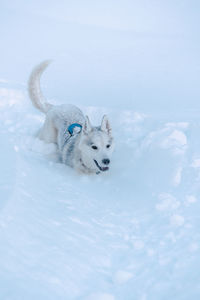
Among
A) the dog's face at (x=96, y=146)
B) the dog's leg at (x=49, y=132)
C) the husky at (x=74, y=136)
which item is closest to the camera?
the dog's face at (x=96, y=146)

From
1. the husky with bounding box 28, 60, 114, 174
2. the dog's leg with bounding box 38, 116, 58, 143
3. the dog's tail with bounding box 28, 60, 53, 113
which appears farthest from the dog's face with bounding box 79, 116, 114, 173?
the dog's tail with bounding box 28, 60, 53, 113

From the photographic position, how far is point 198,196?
2994mm

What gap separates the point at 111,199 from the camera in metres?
3.43

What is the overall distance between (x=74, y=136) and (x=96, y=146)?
77 cm

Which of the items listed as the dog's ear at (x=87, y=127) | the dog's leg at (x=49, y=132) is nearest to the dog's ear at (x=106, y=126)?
the dog's ear at (x=87, y=127)

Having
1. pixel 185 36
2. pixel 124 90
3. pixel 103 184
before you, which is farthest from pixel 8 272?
pixel 185 36

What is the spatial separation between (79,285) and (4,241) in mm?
592

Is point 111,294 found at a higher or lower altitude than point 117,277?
lower

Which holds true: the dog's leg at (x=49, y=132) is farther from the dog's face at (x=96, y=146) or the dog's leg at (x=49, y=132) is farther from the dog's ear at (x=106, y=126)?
the dog's ear at (x=106, y=126)

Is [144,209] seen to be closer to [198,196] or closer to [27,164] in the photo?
[198,196]

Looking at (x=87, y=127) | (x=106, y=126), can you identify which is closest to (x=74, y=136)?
(x=87, y=127)

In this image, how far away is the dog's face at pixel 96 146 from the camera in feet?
13.6

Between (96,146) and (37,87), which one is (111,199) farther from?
(37,87)

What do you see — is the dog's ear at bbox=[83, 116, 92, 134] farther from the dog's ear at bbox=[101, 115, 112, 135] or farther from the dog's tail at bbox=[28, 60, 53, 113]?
the dog's tail at bbox=[28, 60, 53, 113]
